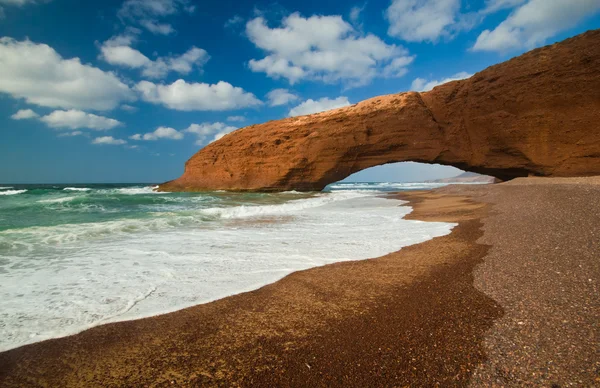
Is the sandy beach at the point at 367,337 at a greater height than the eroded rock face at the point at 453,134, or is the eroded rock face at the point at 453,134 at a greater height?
the eroded rock face at the point at 453,134

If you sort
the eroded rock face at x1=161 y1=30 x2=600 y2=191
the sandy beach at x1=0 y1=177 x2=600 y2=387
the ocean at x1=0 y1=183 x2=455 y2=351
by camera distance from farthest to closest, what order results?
the eroded rock face at x1=161 y1=30 x2=600 y2=191
the ocean at x1=0 y1=183 x2=455 y2=351
the sandy beach at x1=0 y1=177 x2=600 y2=387

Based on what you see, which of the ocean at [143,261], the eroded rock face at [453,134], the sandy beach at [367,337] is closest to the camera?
the sandy beach at [367,337]

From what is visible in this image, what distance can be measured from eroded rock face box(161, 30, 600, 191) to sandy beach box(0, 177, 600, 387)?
72.2 feet

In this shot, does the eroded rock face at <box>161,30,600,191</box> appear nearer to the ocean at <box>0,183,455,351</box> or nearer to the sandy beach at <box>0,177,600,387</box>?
the ocean at <box>0,183,455,351</box>

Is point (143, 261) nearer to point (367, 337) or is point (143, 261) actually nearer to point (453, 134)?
point (367, 337)

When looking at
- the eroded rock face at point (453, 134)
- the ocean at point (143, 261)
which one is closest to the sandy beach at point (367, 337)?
the ocean at point (143, 261)

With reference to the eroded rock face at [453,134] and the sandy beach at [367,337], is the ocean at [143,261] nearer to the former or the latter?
the sandy beach at [367,337]

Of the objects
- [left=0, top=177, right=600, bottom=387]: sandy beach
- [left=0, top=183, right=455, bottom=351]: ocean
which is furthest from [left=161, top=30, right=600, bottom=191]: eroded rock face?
[left=0, top=177, right=600, bottom=387]: sandy beach

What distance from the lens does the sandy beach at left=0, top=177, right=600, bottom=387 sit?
1673 mm

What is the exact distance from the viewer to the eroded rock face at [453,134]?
18844 millimetres

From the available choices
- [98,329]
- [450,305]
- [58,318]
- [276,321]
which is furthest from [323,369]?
[58,318]

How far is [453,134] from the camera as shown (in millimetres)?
23859

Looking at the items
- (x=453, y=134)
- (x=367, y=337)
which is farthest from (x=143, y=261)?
Answer: (x=453, y=134)

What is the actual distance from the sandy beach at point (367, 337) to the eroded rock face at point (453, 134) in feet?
72.2
